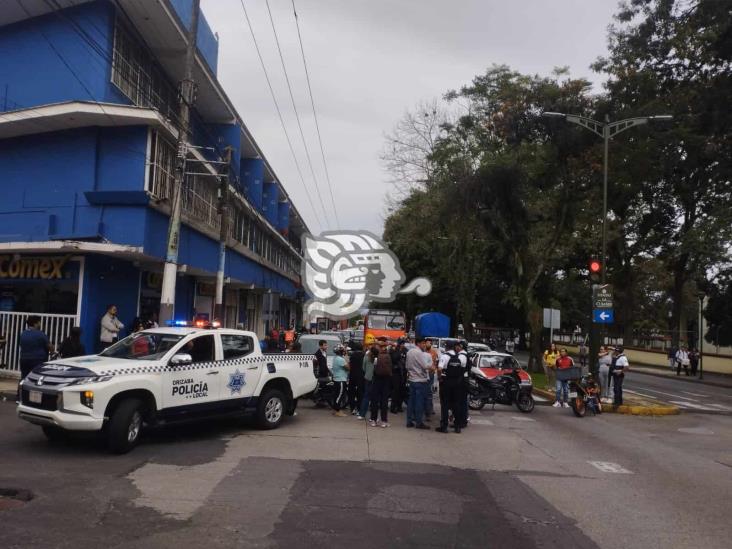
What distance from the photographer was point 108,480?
7.39 meters

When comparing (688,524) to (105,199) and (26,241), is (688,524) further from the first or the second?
(26,241)

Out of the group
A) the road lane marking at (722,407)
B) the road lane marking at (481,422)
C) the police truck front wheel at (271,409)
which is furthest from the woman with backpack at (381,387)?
the road lane marking at (722,407)

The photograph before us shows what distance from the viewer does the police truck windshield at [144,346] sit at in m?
9.83

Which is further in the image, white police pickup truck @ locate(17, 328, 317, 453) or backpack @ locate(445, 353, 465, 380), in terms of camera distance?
backpack @ locate(445, 353, 465, 380)

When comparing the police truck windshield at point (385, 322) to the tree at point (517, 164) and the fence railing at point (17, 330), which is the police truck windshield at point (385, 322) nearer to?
the tree at point (517, 164)

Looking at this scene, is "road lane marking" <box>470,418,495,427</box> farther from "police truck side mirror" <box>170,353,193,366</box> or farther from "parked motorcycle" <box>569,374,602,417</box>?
"police truck side mirror" <box>170,353,193,366</box>

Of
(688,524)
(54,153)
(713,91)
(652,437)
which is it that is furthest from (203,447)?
(713,91)

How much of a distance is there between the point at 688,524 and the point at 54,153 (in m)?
17.6

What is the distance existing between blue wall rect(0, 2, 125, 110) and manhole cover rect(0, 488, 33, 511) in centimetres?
1252

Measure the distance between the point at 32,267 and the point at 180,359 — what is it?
993cm

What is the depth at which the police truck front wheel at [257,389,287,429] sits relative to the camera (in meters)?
11.4

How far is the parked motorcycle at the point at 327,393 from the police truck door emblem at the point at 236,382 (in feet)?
13.2

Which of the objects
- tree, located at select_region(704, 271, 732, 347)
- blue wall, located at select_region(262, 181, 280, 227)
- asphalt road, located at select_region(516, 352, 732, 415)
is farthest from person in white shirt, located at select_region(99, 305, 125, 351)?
tree, located at select_region(704, 271, 732, 347)

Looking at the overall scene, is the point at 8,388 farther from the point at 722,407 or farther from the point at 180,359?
the point at 722,407
